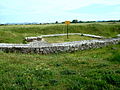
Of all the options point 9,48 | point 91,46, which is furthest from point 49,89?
point 91,46

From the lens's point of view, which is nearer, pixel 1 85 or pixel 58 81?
pixel 1 85

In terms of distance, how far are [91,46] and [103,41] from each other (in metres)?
2.01

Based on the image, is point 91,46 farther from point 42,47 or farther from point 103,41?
point 42,47

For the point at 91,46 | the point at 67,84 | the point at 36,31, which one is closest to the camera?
the point at 67,84

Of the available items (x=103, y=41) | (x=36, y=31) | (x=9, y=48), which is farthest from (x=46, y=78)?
(x=36, y=31)

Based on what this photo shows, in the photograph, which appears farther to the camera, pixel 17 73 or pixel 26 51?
pixel 26 51

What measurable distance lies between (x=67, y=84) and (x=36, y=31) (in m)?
29.0

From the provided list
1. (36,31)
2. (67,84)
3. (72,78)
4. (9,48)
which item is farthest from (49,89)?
(36,31)

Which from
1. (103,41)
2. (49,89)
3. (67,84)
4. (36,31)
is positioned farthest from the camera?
(36,31)

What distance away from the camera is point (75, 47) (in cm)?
1608

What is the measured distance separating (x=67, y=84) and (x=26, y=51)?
9795 mm

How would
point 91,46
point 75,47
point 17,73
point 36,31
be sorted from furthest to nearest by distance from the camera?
point 36,31, point 91,46, point 75,47, point 17,73

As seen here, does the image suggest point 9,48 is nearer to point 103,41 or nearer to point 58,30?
point 103,41

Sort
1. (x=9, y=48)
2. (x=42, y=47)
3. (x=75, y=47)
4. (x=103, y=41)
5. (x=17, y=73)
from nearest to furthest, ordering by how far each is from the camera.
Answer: (x=17, y=73) < (x=9, y=48) < (x=42, y=47) < (x=75, y=47) < (x=103, y=41)
